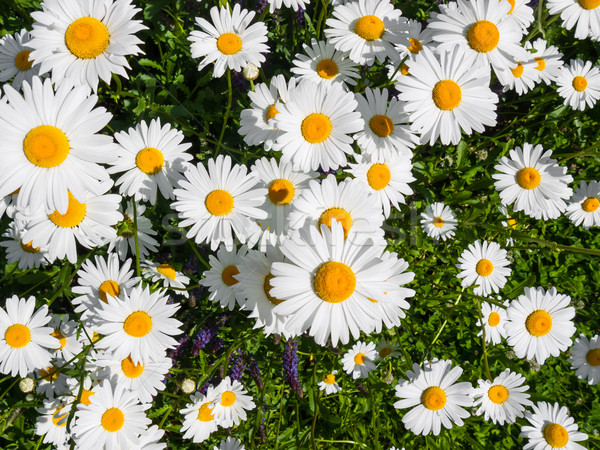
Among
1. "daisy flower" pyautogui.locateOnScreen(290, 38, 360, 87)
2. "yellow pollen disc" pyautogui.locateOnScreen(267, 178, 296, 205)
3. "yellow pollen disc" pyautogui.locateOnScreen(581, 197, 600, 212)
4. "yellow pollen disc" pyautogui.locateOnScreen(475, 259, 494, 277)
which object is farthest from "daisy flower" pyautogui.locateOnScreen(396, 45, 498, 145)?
"yellow pollen disc" pyautogui.locateOnScreen(581, 197, 600, 212)

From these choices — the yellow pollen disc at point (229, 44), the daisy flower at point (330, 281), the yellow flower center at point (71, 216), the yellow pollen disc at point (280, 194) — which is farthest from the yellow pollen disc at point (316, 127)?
the yellow flower center at point (71, 216)

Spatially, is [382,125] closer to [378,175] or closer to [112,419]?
[378,175]

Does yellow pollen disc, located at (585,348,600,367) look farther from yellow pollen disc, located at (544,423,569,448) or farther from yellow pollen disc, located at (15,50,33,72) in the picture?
yellow pollen disc, located at (15,50,33,72)

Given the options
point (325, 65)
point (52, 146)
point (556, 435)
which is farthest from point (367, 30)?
point (556, 435)

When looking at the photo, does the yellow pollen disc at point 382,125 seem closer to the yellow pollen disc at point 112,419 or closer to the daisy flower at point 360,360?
the daisy flower at point 360,360

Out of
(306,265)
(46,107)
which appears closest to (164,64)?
(46,107)
